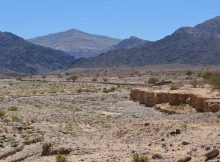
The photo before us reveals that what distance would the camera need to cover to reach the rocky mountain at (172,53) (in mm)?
170125

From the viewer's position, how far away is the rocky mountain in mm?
170125

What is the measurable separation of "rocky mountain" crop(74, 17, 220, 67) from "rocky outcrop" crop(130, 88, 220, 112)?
362ft

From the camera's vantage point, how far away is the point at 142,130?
72.9 feet

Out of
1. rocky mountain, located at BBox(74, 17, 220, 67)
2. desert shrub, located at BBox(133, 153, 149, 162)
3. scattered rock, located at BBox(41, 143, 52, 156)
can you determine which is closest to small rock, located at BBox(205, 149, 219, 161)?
desert shrub, located at BBox(133, 153, 149, 162)

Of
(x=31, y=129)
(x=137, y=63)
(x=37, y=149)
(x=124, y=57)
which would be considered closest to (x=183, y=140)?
(x=37, y=149)

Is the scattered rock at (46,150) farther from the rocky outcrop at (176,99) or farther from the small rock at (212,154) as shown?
the rocky outcrop at (176,99)

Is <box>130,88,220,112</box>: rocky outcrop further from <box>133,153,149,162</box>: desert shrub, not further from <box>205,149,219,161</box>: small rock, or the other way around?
<box>205,149,219,161</box>: small rock

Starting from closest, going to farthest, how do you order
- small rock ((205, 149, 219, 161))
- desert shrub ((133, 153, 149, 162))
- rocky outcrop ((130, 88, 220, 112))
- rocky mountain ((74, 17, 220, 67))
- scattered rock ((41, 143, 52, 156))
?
small rock ((205, 149, 219, 161)) → desert shrub ((133, 153, 149, 162)) → scattered rock ((41, 143, 52, 156)) → rocky outcrop ((130, 88, 220, 112)) → rocky mountain ((74, 17, 220, 67))

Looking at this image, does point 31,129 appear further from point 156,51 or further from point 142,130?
point 156,51

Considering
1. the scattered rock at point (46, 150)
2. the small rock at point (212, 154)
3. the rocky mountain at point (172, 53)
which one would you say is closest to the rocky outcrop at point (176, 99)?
the scattered rock at point (46, 150)

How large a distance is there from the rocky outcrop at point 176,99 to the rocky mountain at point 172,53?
110 meters

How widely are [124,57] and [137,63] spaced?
1292cm

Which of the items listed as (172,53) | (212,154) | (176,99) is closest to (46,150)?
(212,154)

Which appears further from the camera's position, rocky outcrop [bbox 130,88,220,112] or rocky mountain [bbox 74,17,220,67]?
rocky mountain [bbox 74,17,220,67]
